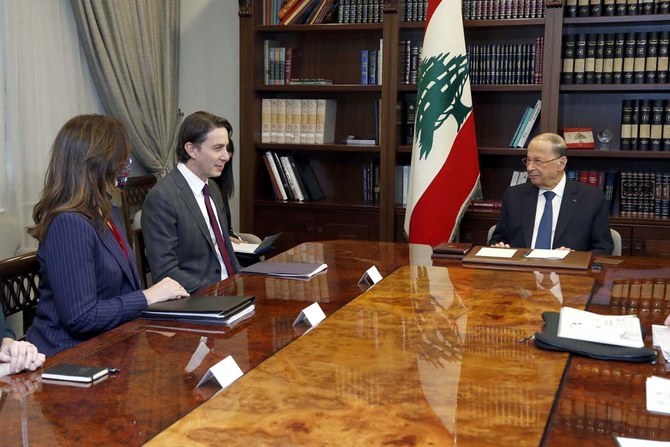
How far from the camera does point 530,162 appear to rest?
371 cm

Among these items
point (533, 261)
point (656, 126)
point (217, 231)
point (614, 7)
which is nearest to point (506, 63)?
point (614, 7)

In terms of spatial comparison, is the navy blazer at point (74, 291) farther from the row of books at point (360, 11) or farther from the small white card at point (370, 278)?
the row of books at point (360, 11)

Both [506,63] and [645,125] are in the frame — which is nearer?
[645,125]

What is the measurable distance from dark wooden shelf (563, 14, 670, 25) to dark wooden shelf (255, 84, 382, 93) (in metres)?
1.13

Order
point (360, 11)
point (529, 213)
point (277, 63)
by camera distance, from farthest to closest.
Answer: point (277, 63) < point (360, 11) < point (529, 213)

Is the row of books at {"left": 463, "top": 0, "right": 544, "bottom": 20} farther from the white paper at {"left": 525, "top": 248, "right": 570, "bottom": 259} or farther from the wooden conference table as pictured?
the wooden conference table

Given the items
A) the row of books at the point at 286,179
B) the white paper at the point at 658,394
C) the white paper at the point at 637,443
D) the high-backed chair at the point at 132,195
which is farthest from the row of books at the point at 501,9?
the white paper at the point at 637,443

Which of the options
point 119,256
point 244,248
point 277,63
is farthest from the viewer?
point 277,63

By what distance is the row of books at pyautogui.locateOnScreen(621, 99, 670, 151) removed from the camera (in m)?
4.44

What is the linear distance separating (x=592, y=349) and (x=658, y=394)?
26 centimetres

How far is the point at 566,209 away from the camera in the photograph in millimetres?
3672

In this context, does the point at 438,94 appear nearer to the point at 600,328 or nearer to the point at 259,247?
the point at 259,247

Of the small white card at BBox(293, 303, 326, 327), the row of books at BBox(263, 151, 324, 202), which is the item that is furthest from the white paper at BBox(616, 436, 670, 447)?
the row of books at BBox(263, 151, 324, 202)

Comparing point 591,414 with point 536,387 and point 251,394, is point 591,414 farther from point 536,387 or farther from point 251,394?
point 251,394
